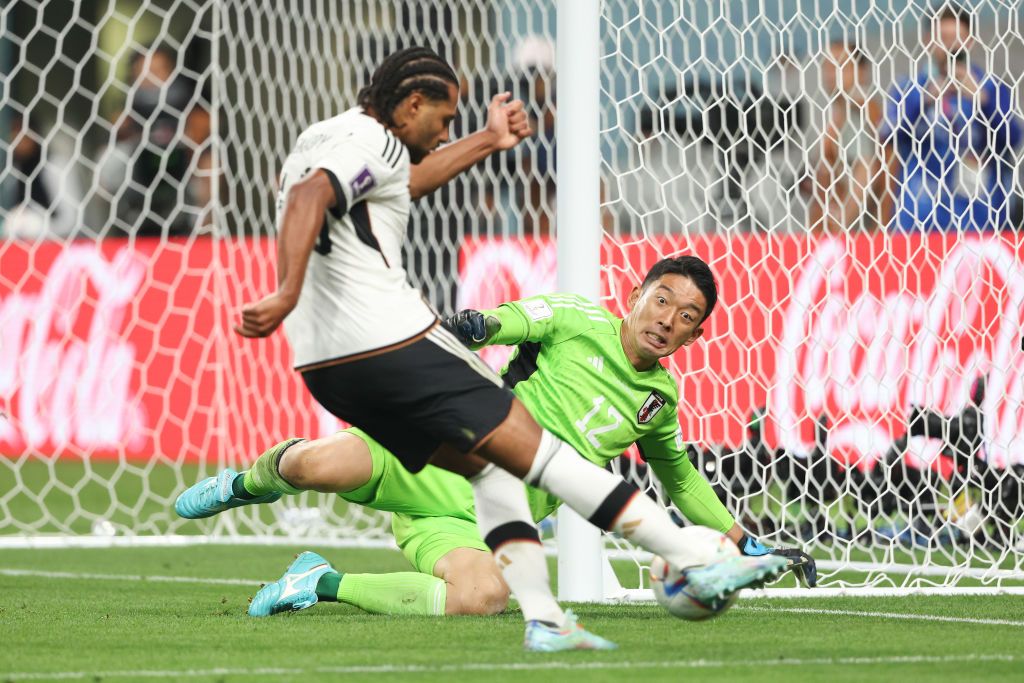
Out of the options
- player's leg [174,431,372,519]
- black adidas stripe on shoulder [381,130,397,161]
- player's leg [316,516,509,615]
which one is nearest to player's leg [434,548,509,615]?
player's leg [316,516,509,615]

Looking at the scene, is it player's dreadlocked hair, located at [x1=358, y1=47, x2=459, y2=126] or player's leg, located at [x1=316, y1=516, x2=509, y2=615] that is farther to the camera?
player's leg, located at [x1=316, y1=516, x2=509, y2=615]

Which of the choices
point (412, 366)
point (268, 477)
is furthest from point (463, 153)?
point (268, 477)

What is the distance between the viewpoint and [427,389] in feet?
13.3

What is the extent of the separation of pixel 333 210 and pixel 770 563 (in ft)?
4.43

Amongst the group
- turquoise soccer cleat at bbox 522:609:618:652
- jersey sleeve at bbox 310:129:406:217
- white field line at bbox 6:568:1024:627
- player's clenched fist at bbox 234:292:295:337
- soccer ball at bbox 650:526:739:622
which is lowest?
white field line at bbox 6:568:1024:627

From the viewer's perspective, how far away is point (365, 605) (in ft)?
17.5

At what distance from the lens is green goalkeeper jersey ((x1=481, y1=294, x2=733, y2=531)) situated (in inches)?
206

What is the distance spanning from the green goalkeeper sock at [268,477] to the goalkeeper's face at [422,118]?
56.2 inches

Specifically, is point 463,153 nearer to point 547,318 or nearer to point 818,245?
point 547,318

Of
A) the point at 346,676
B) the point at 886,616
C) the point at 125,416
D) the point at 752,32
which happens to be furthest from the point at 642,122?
the point at 125,416

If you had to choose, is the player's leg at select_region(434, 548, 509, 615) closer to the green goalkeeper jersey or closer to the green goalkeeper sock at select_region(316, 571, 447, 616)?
the green goalkeeper sock at select_region(316, 571, 447, 616)

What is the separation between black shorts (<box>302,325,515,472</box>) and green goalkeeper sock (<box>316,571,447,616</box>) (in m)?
1.23

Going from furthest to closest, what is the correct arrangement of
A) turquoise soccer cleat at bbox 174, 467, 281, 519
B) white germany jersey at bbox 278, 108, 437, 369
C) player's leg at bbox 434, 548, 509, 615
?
1. turquoise soccer cleat at bbox 174, 467, 281, 519
2. player's leg at bbox 434, 548, 509, 615
3. white germany jersey at bbox 278, 108, 437, 369

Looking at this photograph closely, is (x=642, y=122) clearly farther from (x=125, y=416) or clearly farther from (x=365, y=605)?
(x=125, y=416)
